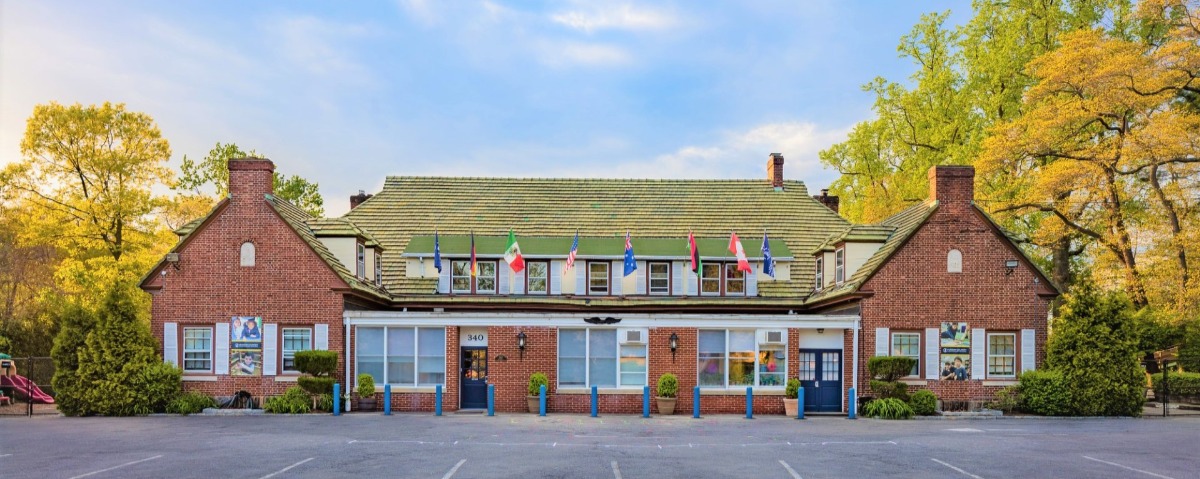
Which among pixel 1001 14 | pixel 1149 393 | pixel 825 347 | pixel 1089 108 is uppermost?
pixel 1001 14

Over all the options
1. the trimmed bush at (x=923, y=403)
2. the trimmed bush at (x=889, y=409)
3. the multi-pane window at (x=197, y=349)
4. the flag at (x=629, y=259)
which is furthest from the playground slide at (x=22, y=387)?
the trimmed bush at (x=923, y=403)

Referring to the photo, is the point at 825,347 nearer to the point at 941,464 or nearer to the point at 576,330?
the point at 576,330

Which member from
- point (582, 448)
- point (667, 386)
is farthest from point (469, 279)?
point (582, 448)

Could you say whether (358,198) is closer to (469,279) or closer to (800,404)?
(469,279)

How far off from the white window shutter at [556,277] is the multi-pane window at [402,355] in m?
5.81

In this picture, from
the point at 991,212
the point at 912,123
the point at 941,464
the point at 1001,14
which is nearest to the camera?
the point at 941,464

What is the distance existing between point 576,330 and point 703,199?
11.3 m

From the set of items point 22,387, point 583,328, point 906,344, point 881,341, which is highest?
point 583,328

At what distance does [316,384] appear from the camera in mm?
28438

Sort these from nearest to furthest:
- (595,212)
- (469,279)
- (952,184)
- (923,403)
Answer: (923,403)
(952,184)
(469,279)
(595,212)

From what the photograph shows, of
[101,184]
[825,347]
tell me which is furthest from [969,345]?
[101,184]

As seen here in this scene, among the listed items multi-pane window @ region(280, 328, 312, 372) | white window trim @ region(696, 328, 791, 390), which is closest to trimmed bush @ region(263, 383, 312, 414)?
multi-pane window @ region(280, 328, 312, 372)

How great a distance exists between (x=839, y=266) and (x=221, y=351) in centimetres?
2051

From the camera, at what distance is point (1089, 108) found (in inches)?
1384
